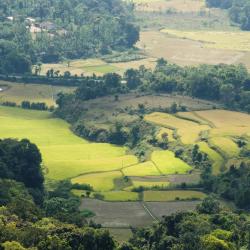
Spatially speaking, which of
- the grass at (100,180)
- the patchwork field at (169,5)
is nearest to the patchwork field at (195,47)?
the patchwork field at (169,5)

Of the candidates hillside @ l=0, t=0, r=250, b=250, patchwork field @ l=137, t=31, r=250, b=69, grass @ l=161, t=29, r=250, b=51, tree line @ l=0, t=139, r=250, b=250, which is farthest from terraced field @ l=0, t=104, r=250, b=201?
grass @ l=161, t=29, r=250, b=51

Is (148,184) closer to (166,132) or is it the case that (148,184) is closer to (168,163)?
(168,163)

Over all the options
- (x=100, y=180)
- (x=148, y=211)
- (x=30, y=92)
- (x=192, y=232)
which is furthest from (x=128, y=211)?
(x=30, y=92)

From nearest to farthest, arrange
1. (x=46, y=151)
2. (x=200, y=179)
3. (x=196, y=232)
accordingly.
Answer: (x=196, y=232), (x=200, y=179), (x=46, y=151)

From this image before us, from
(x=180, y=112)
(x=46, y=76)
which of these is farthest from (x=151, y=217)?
(x=46, y=76)

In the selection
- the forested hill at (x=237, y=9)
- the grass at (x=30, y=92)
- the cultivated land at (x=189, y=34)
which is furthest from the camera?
the forested hill at (x=237, y=9)

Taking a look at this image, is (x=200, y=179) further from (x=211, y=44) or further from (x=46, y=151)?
(x=211, y=44)

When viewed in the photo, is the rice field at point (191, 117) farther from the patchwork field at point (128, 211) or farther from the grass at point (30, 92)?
the patchwork field at point (128, 211)
